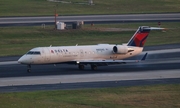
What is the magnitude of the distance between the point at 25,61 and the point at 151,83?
12.4 metres

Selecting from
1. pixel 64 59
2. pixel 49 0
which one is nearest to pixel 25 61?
pixel 64 59

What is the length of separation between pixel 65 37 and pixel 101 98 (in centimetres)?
3937

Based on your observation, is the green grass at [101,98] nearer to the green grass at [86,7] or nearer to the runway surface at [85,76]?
the runway surface at [85,76]

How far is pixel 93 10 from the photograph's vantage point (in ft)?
353

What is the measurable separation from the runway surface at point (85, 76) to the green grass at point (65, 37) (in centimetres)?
1346

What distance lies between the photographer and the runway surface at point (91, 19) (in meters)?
90.3

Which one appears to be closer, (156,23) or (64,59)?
(64,59)

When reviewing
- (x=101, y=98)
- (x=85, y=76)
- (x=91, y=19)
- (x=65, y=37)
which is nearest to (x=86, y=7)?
(x=91, y=19)

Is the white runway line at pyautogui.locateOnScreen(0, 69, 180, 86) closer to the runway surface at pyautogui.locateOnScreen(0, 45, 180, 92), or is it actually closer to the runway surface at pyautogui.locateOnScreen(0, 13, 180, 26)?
the runway surface at pyautogui.locateOnScreen(0, 45, 180, 92)

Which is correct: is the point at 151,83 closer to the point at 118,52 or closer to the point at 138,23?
the point at 118,52

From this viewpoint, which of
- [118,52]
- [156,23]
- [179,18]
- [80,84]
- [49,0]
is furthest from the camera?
[49,0]

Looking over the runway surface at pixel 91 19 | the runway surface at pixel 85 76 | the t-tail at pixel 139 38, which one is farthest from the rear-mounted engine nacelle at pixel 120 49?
the runway surface at pixel 91 19

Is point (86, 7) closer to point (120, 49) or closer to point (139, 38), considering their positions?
point (139, 38)

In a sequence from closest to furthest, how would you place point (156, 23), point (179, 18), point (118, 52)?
point (118, 52)
point (156, 23)
point (179, 18)
